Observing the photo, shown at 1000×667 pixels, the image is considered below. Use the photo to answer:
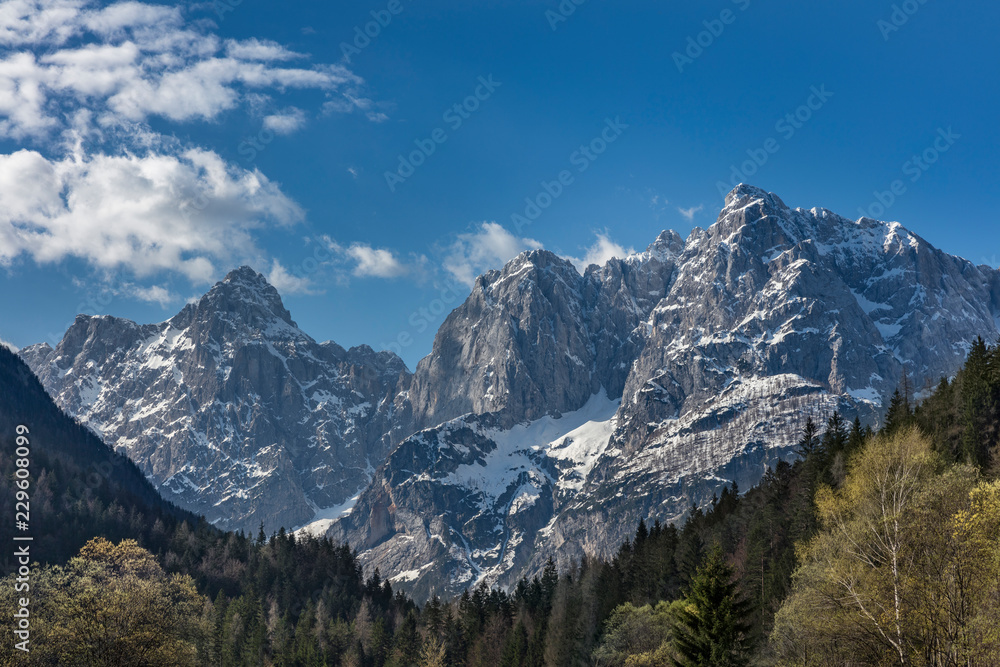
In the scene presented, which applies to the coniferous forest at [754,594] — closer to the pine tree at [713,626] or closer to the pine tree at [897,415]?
the pine tree at [713,626]

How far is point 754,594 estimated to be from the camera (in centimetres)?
8594

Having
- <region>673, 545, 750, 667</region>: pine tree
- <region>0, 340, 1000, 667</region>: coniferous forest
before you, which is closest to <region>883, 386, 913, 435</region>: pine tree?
<region>0, 340, 1000, 667</region>: coniferous forest

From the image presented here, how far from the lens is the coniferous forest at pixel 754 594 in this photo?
124 feet

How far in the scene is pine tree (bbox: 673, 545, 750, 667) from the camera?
49.6 m

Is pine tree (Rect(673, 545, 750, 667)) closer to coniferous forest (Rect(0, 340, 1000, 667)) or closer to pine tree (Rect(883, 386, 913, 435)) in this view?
coniferous forest (Rect(0, 340, 1000, 667))

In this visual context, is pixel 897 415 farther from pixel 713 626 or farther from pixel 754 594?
pixel 713 626

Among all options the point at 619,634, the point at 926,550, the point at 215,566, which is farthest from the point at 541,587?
the point at 926,550

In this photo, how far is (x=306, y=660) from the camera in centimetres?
13100

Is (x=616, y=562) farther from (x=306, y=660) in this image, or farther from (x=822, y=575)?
(x=822, y=575)

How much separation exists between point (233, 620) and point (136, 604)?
316ft

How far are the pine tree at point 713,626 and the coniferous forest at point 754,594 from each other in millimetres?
93

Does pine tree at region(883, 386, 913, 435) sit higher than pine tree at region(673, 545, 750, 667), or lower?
higher

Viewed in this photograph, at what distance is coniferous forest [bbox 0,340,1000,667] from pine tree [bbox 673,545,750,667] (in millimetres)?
93

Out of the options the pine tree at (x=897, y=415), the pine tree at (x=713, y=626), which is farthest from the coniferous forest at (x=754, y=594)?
the pine tree at (x=897, y=415)
